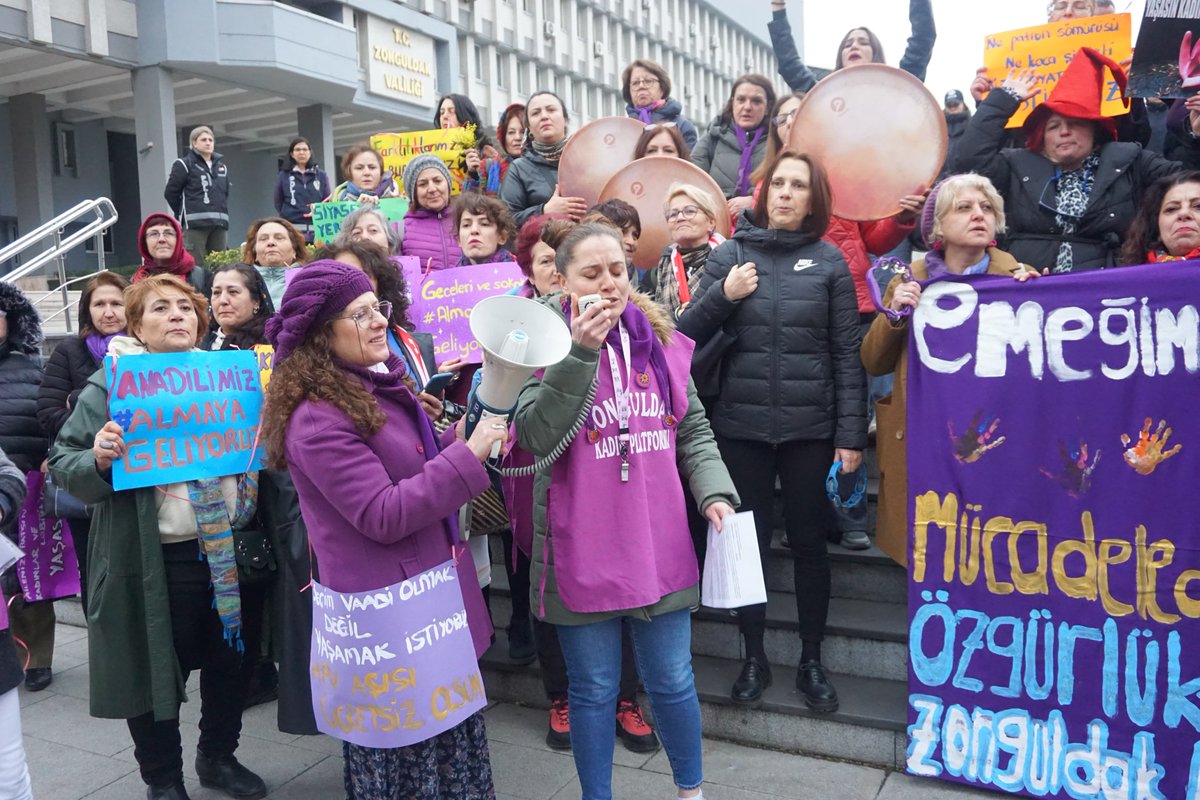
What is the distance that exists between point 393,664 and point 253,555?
4.02ft

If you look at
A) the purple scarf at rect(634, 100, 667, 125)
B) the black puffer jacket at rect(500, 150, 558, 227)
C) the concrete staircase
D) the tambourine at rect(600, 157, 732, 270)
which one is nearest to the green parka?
the concrete staircase

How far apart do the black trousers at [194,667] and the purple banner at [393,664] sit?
107cm

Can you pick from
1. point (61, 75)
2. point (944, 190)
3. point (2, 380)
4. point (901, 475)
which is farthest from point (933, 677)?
point (61, 75)

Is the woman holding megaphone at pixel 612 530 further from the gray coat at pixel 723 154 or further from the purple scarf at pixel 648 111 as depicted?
the purple scarf at pixel 648 111

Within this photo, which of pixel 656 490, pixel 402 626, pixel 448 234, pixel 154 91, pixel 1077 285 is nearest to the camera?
pixel 402 626

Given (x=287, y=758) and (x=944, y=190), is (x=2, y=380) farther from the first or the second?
(x=944, y=190)

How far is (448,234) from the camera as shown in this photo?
5.22 meters

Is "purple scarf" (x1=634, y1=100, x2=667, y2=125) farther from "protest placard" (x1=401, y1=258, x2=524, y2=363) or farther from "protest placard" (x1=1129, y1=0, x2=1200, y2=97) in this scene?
"protest placard" (x1=1129, y1=0, x2=1200, y2=97)

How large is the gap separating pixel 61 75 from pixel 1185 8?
18960 millimetres

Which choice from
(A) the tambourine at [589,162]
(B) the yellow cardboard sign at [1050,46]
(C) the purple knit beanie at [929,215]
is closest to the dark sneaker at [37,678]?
(A) the tambourine at [589,162]

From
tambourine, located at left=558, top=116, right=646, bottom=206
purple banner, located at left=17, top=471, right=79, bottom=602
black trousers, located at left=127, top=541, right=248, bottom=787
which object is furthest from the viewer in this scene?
tambourine, located at left=558, top=116, right=646, bottom=206

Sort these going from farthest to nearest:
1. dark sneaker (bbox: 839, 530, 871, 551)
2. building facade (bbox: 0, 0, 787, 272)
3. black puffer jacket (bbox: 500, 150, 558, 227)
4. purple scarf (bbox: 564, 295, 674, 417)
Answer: building facade (bbox: 0, 0, 787, 272), black puffer jacket (bbox: 500, 150, 558, 227), dark sneaker (bbox: 839, 530, 871, 551), purple scarf (bbox: 564, 295, 674, 417)

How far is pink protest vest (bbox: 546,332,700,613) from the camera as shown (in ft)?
8.71

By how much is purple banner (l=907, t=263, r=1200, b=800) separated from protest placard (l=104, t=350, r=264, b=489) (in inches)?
101
